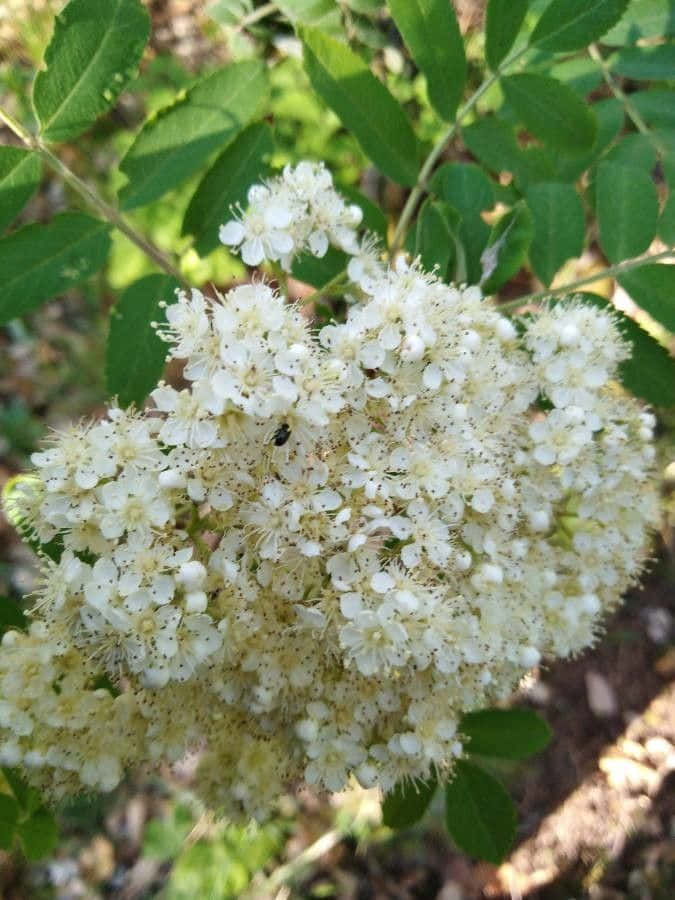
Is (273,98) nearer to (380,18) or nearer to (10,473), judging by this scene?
(380,18)

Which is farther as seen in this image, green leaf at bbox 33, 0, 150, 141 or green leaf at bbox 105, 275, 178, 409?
green leaf at bbox 105, 275, 178, 409

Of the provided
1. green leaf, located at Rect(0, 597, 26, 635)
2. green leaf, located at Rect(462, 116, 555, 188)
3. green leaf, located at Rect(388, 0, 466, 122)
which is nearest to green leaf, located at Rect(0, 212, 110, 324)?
green leaf, located at Rect(0, 597, 26, 635)

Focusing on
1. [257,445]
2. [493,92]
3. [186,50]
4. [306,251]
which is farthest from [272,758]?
[186,50]

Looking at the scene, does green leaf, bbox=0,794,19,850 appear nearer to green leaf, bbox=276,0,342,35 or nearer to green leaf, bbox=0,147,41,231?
green leaf, bbox=0,147,41,231

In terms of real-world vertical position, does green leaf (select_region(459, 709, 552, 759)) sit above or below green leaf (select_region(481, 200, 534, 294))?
below

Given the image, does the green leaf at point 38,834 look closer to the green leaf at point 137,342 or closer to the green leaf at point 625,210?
the green leaf at point 137,342

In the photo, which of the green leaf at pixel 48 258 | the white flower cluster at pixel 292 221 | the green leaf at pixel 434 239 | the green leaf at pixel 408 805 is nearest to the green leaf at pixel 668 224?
the green leaf at pixel 434 239
